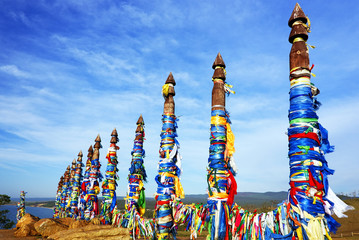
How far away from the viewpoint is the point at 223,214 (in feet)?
17.4

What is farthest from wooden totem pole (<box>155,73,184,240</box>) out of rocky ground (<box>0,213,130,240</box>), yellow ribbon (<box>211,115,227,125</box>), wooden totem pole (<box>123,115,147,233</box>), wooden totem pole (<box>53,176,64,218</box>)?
wooden totem pole (<box>53,176,64,218</box>)

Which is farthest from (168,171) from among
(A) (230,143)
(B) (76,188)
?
(B) (76,188)

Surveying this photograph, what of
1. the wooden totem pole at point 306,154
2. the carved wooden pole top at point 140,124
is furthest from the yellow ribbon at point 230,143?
the carved wooden pole top at point 140,124

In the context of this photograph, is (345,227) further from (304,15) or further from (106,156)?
(304,15)

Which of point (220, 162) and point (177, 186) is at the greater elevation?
point (220, 162)

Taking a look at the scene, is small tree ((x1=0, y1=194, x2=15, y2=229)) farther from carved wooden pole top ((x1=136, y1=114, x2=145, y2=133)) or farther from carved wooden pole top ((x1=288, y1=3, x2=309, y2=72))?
carved wooden pole top ((x1=288, y1=3, x2=309, y2=72))

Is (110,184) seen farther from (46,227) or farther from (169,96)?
(169,96)

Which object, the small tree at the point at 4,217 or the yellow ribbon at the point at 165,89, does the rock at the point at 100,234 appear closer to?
the yellow ribbon at the point at 165,89

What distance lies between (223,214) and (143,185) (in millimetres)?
5654

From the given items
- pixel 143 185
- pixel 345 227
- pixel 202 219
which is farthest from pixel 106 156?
pixel 345 227

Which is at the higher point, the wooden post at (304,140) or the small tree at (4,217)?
the wooden post at (304,140)

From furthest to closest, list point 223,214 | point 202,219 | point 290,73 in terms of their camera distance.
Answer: point 202,219 → point 223,214 → point 290,73

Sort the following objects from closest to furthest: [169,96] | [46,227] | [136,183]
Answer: [169,96]
[136,183]
[46,227]

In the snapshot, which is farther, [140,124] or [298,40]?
[140,124]
